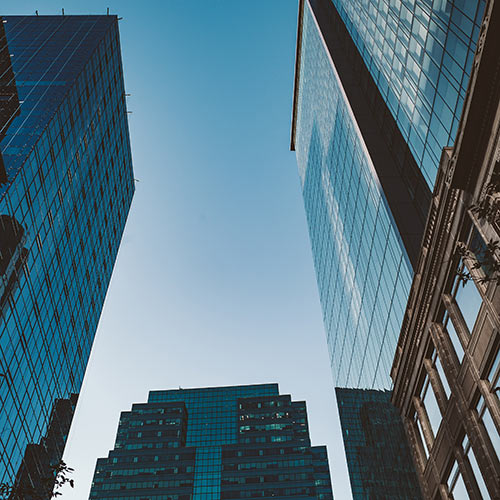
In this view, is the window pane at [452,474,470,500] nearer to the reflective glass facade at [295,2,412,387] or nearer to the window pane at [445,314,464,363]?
the window pane at [445,314,464,363]

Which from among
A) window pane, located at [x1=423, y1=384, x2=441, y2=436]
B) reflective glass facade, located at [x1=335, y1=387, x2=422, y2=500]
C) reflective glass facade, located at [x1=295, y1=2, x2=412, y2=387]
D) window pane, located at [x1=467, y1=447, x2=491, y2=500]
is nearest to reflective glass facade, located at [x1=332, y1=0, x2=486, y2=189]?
reflective glass facade, located at [x1=295, y1=2, x2=412, y2=387]

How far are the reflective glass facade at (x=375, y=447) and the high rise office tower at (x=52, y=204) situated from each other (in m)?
36.8

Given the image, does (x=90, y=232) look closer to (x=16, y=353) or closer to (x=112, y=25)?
(x=16, y=353)

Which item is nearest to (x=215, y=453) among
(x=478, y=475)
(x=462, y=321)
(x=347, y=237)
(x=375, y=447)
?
(x=375, y=447)

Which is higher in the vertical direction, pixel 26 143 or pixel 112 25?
pixel 112 25

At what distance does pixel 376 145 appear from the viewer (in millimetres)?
57000

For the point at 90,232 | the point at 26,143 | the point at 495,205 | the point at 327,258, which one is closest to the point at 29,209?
the point at 26,143

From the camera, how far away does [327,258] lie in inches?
3494

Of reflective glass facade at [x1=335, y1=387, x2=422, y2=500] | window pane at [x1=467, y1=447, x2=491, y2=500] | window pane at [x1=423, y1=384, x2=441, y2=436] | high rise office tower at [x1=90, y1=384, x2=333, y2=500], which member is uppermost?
high rise office tower at [x1=90, y1=384, x2=333, y2=500]

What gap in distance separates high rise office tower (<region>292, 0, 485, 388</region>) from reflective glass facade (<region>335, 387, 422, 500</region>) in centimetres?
293

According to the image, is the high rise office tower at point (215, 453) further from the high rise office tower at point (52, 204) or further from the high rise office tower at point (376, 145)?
the high rise office tower at point (52, 204)

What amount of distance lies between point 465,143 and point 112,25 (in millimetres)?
69481

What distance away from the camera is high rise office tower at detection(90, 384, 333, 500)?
15138 cm

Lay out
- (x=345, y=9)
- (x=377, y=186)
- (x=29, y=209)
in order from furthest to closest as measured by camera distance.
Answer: (x=345, y=9)
(x=377, y=186)
(x=29, y=209)
